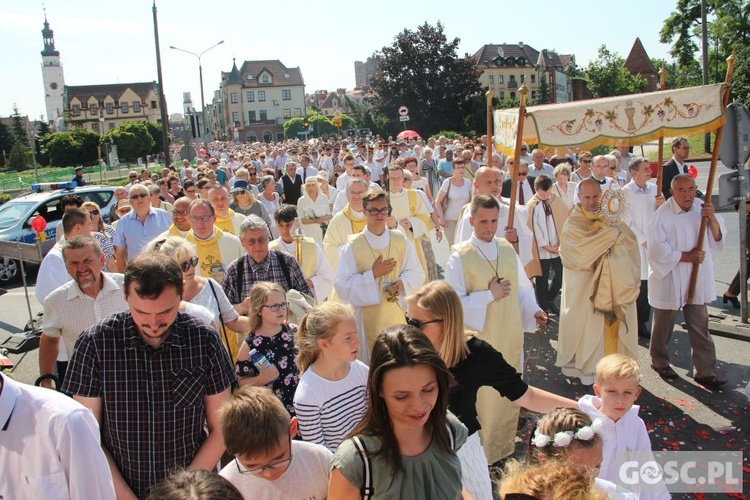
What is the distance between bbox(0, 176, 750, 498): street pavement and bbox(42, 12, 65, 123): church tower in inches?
5774

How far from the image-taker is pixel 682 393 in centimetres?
623

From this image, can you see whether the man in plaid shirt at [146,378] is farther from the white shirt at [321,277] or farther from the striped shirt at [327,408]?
the white shirt at [321,277]

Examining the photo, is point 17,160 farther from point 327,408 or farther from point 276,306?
point 327,408

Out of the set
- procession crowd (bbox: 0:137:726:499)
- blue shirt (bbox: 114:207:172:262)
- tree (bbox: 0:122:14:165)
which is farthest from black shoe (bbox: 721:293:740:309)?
tree (bbox: 0:122:14:165)

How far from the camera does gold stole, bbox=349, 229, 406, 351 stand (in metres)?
5.92

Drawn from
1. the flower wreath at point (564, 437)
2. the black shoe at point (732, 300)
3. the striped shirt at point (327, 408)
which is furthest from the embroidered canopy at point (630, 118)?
the flower wreath at point (564, 437)

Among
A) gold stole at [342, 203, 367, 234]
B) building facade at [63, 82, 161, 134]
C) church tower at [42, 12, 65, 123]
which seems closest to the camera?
gold stole at [342, 203, 367, 234]

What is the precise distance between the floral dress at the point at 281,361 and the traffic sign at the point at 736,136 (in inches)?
203

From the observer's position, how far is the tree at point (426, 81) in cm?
6091

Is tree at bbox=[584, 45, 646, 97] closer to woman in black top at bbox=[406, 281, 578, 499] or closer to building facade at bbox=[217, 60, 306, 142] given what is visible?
woman in black top at bbox=[406, 281, 578, 499]

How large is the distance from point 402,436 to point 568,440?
899mm

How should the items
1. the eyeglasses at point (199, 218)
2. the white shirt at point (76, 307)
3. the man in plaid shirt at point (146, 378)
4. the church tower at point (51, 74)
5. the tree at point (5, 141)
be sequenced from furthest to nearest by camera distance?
the church tower at point (51, 74)
the tree at point (5, 141)
the eyeglasses at point (199, 218)
the white shirt at point (76, 307)
the man in plaid shirt at point (146, 378)

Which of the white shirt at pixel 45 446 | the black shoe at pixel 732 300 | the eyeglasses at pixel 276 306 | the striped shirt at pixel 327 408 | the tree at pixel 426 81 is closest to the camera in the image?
the white shirt at pixel 45 446

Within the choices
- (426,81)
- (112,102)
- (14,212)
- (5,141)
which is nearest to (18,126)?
(5,141)
